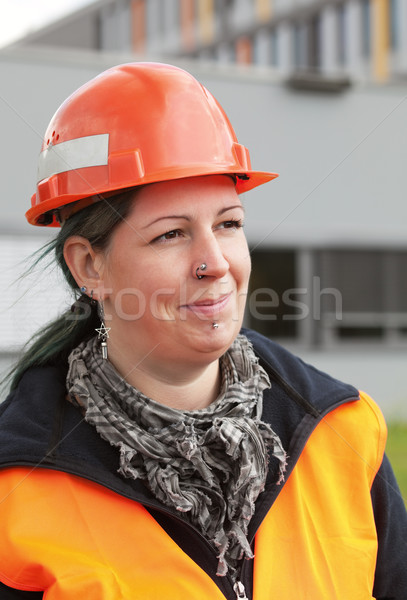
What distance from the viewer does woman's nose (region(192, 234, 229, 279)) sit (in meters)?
1.66

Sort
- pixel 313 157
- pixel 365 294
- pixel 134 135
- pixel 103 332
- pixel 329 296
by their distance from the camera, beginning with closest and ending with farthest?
pixel 134 135 < pixel 103 332 < pixel 313 157 < pixel 329 296 < pixel 365 294

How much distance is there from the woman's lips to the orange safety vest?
0.43m

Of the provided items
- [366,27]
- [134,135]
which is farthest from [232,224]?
[366,27]

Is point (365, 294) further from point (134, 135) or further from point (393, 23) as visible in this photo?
point (393, 23)

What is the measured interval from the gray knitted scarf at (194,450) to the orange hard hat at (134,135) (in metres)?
0.45

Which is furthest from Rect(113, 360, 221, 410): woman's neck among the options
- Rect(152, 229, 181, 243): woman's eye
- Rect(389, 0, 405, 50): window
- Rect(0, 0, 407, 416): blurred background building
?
Rect(389, 0, 405, 50): window

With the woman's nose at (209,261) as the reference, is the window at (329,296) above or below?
below

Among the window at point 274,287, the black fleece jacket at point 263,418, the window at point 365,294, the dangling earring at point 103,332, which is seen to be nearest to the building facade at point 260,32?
the window at point 365,294

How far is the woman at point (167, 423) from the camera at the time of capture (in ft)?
5.39

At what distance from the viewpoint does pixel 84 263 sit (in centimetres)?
184

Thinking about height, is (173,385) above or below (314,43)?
below

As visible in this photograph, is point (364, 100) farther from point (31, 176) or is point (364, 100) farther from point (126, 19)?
point (126, 19)

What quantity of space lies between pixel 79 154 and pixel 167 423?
647 millimetres

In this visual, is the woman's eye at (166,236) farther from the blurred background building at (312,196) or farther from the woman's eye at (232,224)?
the blurred background building at (312,196)
